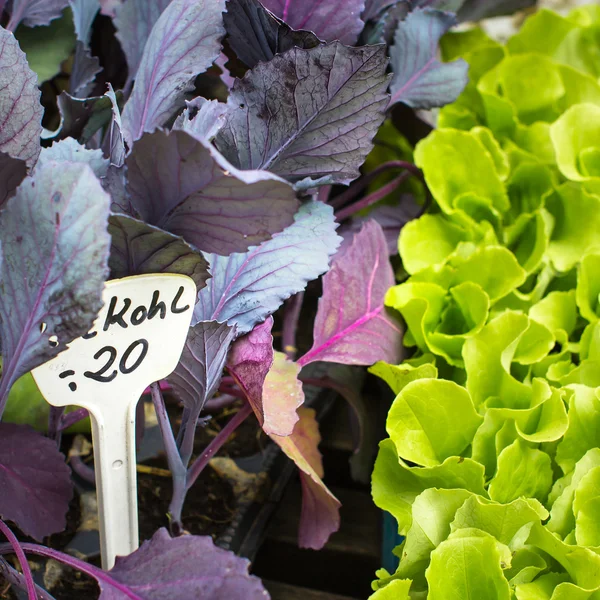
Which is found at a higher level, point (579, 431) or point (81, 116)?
point (81, 116)

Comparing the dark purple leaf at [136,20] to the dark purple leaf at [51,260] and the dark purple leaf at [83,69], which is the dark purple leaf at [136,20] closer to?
the dark purple leaf at [83,69]

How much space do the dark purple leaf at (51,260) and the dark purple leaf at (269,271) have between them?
0.14 m

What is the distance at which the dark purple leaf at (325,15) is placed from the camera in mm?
571

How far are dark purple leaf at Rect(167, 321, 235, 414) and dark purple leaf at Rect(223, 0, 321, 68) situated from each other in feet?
0.66

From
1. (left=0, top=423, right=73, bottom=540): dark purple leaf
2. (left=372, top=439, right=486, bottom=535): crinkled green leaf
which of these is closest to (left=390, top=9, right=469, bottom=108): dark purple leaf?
(left=372, top=439, right=486, bottom=535): crinkled green leaf

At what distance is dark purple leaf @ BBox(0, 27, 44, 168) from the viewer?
1.40 ft

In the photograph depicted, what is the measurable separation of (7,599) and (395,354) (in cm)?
38

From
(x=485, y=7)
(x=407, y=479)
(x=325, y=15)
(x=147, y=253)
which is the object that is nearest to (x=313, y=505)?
(x=407, y=479)

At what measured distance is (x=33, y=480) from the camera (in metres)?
0.52

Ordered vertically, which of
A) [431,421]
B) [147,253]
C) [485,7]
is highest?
[147,253]

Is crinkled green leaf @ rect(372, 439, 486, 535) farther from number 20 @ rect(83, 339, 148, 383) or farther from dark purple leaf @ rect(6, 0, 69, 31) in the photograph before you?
dark purple leaf @ rect(6, 0, 69, 31)

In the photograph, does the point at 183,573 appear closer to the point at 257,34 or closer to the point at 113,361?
the point at 113,361

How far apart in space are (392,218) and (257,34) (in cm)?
37

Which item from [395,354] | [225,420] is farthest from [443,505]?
[225,420]
